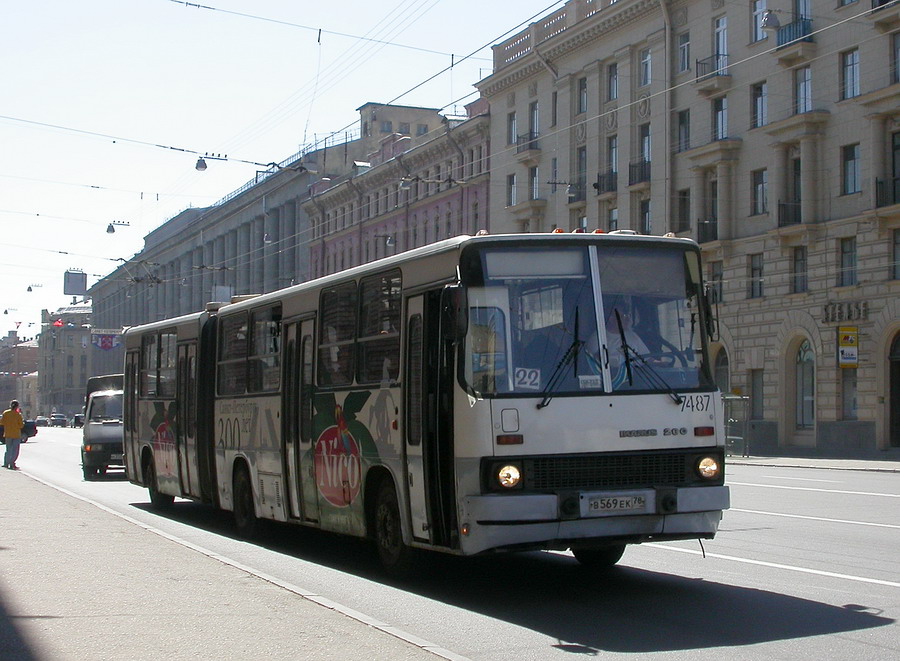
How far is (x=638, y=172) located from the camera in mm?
49000

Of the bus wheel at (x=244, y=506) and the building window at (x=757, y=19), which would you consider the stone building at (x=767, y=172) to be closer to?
the building window at (x=757, y=19)

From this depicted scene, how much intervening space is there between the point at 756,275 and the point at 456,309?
3585 cm

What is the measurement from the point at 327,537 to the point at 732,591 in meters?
6.80

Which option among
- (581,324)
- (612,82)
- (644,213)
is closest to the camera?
(581,324)

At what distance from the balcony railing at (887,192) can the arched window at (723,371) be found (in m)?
9.52

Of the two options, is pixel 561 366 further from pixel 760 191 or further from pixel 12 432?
pixel 760 191

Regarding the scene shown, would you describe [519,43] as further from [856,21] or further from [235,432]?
[235,432]

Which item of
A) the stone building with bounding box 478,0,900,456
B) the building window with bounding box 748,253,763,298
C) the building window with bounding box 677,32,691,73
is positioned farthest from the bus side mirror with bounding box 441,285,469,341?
the building window with bounding box 677,32,691,73

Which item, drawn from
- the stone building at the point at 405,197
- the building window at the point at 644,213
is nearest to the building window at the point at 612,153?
the building window at the point at 644,213

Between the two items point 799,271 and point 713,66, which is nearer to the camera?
point 799,271

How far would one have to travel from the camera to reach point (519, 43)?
192 feet

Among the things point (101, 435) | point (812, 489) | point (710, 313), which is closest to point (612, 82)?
point (101, 435)

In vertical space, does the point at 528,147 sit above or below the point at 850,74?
above

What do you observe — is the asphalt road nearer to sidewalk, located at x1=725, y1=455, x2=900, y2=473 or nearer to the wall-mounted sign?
sidewalk, located at x1=725, y1=455, x2=900, y2=473
